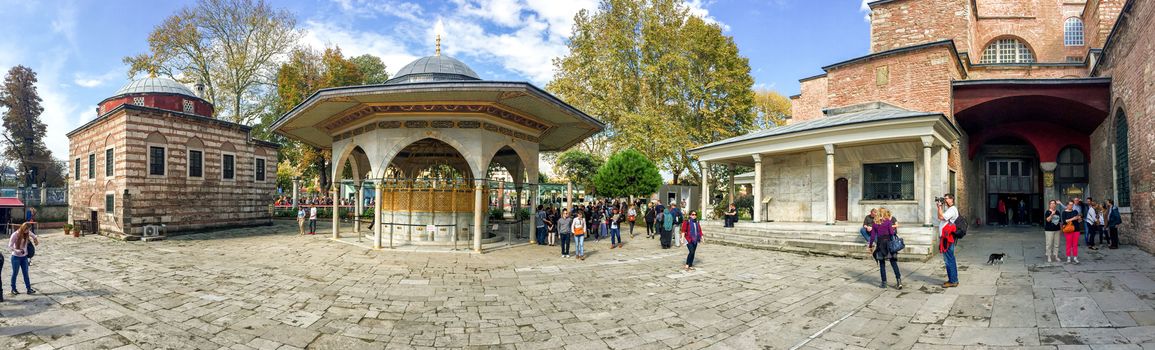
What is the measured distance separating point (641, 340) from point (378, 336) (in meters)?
3.23

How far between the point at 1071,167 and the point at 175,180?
117 feet

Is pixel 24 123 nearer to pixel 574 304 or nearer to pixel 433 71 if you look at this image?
pixel 433 71

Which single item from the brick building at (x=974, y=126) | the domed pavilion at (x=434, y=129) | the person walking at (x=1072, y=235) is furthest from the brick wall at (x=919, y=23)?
the domed pavilion at (x=434, y=129)

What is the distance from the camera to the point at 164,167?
715 inches

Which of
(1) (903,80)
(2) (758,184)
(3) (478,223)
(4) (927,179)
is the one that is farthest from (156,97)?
(1) (903,80)

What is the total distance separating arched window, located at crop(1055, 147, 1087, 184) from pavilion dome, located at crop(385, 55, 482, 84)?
23.8 m

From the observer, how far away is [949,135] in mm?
14336

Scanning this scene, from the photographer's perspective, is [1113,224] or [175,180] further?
[175,180]

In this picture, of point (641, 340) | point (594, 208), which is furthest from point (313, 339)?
point (594, 208)

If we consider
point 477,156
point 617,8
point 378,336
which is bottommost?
point 378,336

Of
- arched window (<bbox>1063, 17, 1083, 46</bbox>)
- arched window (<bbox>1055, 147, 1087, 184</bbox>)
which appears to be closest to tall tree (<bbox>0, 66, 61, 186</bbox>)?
arched window (<bbox>1055, 147, 1087, 184</bbox>)

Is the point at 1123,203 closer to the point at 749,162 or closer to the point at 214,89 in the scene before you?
the point at 749,162

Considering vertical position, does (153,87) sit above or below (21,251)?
above

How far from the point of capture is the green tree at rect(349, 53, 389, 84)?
3375 cm
